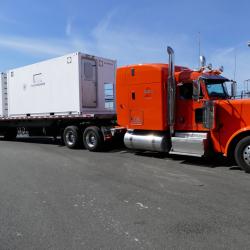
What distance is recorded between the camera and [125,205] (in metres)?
6.22

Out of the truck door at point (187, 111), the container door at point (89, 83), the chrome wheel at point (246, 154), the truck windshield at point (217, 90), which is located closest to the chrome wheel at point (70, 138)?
the container door at point (89, 83)

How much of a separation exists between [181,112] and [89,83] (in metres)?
5.01

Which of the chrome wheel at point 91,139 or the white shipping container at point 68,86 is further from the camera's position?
the white shipping container at point 68,86

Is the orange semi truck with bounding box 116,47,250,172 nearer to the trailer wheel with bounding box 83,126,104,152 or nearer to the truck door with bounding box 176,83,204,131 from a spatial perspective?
the truck door with bounding box 176,83,204,131

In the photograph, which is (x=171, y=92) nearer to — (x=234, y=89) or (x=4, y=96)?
(x=234, y=89)

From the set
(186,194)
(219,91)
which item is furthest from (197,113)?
(186,194)

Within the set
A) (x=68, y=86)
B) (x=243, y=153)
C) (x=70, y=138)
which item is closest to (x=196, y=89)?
(x=243, y=153)

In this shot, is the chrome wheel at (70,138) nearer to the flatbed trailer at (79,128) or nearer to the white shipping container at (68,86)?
the flatbed trailer at (79,128)

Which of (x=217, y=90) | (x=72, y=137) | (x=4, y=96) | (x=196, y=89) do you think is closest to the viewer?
(x=196, y=89)

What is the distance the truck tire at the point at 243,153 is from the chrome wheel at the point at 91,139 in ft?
19.2

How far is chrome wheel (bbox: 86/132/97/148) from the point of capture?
13.7 m

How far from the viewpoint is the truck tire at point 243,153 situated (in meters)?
9.09

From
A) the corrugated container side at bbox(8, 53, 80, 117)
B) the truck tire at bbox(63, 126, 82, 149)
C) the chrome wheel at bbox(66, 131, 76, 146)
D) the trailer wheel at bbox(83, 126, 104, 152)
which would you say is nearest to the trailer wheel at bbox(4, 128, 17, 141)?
the corrugated container side at bbox(8, 53, 80, 117)

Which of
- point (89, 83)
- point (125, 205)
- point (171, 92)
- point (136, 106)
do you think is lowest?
point (125, 205)
